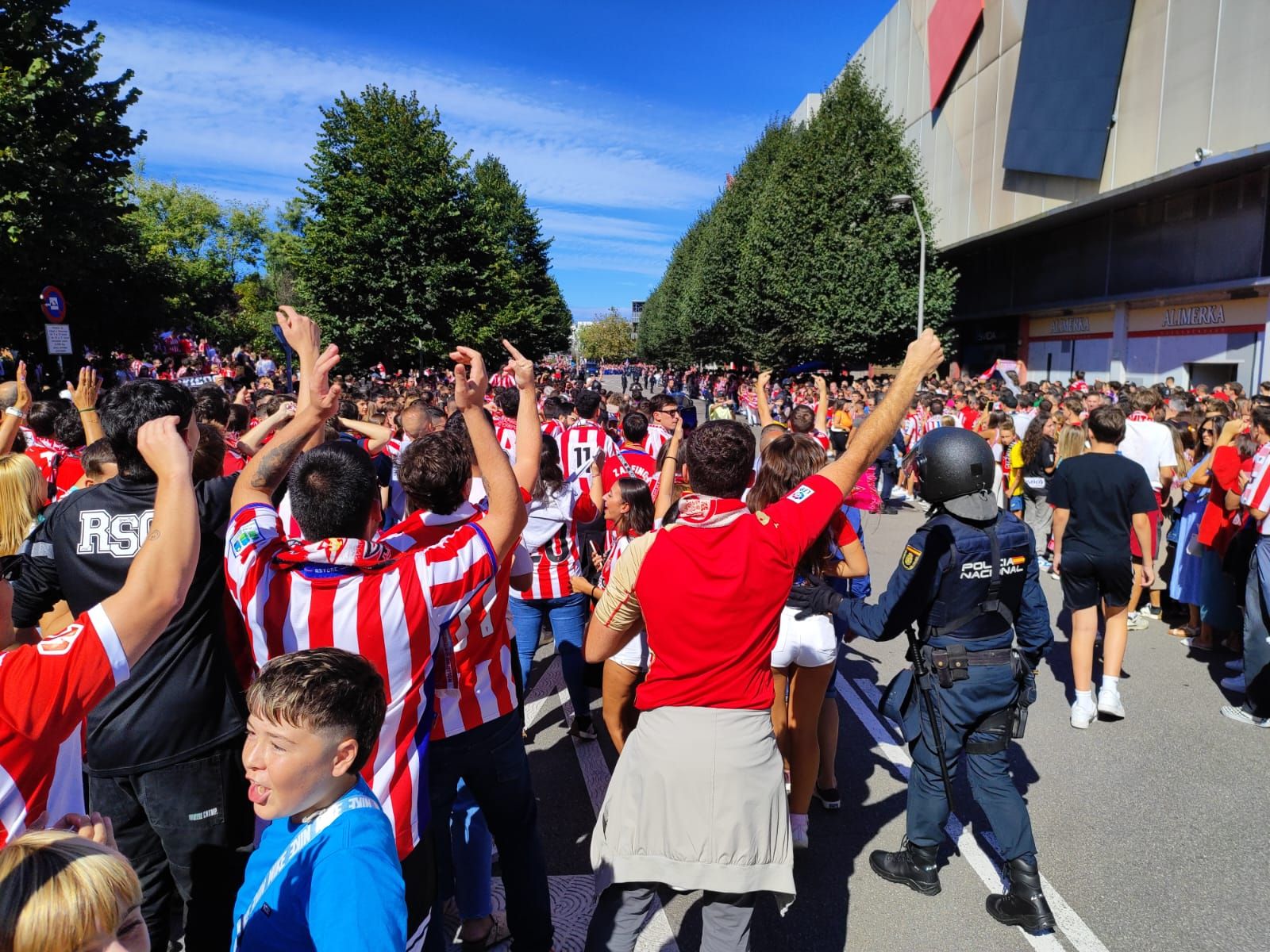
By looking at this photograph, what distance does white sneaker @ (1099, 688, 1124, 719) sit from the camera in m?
5.45

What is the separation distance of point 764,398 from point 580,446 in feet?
5.33

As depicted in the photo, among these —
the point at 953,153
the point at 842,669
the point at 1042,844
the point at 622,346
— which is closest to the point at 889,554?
the point at 842,669

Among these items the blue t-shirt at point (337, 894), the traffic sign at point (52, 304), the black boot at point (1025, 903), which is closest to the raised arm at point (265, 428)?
the blue t-shirt at point (337, 894)

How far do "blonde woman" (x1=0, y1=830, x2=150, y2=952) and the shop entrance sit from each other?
995 inches

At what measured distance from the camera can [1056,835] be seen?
411 centimetres

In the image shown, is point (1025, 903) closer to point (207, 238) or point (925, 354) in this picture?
point (925, 354)

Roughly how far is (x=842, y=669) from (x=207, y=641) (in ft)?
16.1

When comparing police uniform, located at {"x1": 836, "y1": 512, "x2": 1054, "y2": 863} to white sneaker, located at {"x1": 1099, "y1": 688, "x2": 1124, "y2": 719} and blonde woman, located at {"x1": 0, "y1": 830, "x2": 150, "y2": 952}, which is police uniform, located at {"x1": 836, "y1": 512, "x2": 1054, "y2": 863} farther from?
blonde woman, located at {"x1": 0, "y1": 830, "x2": 150, "y2": 952}

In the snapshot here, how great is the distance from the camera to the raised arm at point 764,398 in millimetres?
5133

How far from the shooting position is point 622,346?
108875 mm

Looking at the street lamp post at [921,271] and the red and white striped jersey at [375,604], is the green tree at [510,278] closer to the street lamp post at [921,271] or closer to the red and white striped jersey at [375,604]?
the street lamp post at [921,271]

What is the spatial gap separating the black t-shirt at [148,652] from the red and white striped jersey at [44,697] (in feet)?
2.93

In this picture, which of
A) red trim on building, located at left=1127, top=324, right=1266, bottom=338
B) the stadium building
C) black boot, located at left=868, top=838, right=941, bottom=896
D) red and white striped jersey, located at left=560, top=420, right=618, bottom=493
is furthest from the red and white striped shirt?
red trim on building, located at left=1127, top=324, right=1266, bottom=338

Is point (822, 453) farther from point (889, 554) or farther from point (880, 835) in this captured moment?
point (889, 554)
